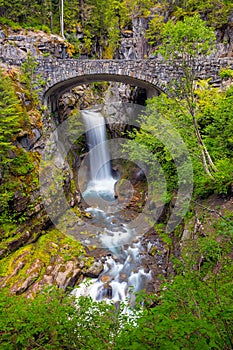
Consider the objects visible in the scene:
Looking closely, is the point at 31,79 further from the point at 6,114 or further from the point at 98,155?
the point at 98,155

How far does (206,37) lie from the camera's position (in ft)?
21.4

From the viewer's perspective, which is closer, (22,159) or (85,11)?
(22,159)

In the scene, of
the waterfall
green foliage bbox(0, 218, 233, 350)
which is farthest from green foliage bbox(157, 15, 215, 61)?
the waterfall

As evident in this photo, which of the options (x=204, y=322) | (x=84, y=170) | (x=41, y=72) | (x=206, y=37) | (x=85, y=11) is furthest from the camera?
(x=85, y=11)

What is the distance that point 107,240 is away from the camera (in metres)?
12.1

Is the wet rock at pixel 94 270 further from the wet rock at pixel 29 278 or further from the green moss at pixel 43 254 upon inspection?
the wet rock at pixel 29 278

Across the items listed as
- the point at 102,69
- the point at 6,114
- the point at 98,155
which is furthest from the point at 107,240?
the point at 102,69

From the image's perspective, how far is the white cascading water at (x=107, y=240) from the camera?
8.90m

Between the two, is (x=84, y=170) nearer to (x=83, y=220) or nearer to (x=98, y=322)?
(x=83, y=220)

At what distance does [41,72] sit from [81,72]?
2.55 metres

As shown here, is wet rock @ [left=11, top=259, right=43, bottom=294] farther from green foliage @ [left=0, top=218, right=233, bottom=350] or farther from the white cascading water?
green foliage @ [left=0, top=218, right=233, bottom=350]

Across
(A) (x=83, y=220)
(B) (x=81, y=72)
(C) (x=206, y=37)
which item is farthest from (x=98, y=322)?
(B) (x=81, y=72)

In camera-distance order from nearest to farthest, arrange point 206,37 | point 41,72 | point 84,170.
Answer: point 206,37
point 41,72
point 84,170

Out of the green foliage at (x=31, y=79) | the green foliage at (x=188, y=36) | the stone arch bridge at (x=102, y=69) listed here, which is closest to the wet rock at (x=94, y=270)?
the green foliage at (x=188, y=36)
